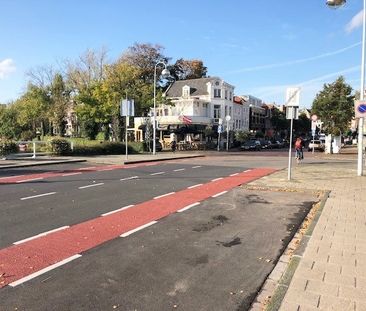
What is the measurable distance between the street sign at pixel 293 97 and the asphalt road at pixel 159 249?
4.21 meters

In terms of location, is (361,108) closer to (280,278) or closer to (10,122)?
(280,278)

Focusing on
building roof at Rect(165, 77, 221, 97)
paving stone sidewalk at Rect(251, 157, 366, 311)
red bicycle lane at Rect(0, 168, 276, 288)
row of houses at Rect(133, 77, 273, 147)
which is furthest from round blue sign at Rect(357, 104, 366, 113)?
building roof at Rect(165, 77, 221, 97)

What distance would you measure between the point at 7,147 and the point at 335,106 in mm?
29448

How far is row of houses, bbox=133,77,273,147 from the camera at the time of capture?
5759 centimetres

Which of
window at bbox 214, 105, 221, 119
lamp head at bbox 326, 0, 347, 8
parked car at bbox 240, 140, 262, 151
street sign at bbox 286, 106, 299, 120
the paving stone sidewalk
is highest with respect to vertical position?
lamp head at bbox 326, 0, 347, 8

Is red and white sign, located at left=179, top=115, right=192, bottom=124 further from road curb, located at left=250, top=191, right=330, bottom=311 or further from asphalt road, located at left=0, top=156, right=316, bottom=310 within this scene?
road curb, located at left=250, top=191, right=330, bottom=311

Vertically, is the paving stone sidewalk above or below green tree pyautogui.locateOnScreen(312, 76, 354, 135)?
below

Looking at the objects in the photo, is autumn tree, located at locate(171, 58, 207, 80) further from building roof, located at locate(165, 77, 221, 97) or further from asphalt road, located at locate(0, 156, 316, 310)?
asphalt road, located at locate(0, 156, 316, 310)

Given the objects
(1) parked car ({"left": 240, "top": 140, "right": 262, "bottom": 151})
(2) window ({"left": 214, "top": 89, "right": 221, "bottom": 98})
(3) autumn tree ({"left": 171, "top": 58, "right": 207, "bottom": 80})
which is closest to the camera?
(1) parked car ({"left": 240, "top": 140, "right": 262, "bottom": 151})

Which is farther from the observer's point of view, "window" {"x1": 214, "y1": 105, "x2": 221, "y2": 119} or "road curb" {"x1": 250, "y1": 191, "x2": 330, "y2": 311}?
"window" {"x1": 214, "y1": 105, "x2": 221, "y2": 119}

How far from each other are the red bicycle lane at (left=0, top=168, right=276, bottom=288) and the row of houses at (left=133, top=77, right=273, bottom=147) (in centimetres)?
4349

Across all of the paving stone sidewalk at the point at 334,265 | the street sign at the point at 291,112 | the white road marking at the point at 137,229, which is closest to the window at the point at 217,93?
the street sign at the point at 291,112

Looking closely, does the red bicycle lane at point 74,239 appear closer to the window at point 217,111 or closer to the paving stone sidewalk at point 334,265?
the paving stone sidewalk at point 334,265

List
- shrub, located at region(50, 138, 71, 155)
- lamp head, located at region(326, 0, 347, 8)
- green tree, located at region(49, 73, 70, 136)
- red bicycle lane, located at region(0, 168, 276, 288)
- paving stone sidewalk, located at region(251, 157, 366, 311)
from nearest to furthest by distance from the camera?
1. paving stone sidewalk, located at region(251, 157, 366, 311)
2. red bicycle lane, located at region(0, 168, 276, 288)
3. lamp head, located at region(326, 0, 347, 8)
4. shrub, located at region(50, 138, 71, 155)
5. green tree, located at region(49, 73, 70, 136)
